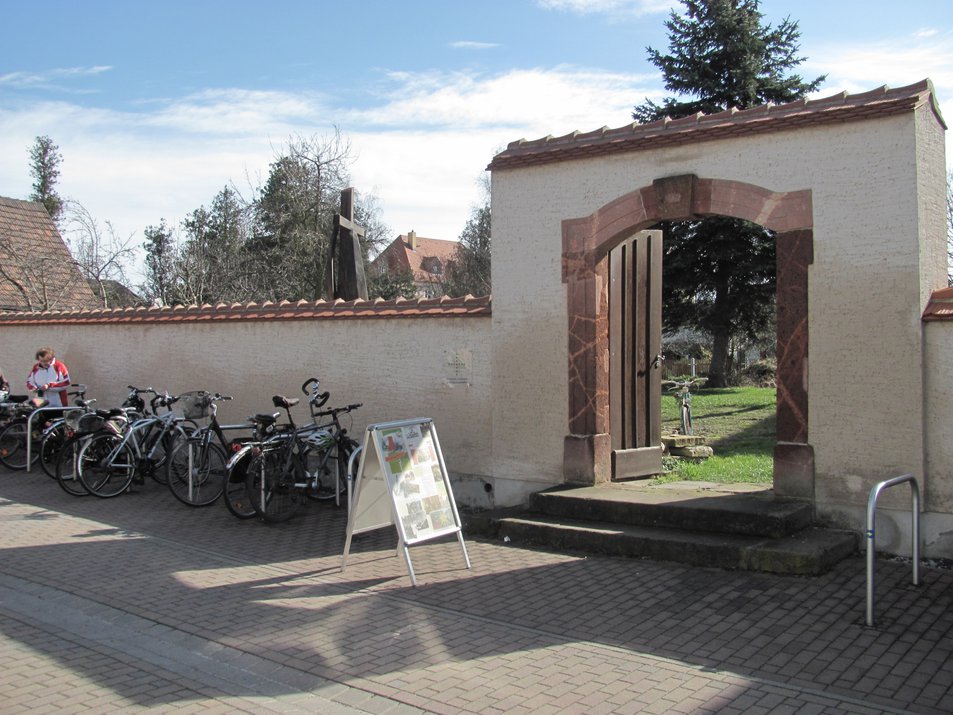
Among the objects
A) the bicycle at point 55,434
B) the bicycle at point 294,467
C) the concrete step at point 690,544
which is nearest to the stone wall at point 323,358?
the bicycle at point 294,467

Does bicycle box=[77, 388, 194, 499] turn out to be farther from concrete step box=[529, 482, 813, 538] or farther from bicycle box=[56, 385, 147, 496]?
concrete step box=[529, 482, 813, 538]

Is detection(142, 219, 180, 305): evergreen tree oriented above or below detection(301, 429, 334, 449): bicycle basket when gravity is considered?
above

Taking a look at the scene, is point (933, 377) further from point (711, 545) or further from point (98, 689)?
point (98, 689)

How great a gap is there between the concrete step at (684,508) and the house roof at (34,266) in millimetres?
15154

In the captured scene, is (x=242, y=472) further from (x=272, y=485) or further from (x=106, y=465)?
(x=106, y=465)

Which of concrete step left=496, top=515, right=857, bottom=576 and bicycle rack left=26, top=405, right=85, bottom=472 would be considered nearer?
concrete step left=496, top=515, right=857, bottom=576

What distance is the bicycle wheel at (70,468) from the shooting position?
32.4 feet

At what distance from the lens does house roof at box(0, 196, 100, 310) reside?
776 inches

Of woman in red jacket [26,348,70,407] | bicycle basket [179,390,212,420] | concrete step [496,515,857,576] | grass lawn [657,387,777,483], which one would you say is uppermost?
woman in red jacket [26,348,70,407]

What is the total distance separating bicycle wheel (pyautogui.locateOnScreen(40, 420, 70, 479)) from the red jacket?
614 mm

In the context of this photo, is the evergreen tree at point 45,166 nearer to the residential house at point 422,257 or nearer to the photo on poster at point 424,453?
the residential house at point 422,257

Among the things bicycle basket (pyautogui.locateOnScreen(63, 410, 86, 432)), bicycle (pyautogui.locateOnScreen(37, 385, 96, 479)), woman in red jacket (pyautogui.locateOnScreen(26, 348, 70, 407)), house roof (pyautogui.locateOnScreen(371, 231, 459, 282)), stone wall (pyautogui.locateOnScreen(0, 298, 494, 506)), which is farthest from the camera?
house roof (pyautogui.locateOnScreen(371, 231, 459, 282))

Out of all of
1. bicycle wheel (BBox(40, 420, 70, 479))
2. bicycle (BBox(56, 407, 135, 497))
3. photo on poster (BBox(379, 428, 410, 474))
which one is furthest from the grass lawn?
bicycle wheel (BBox(40, 420, 70, 479))

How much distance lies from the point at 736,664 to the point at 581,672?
2.80ft
